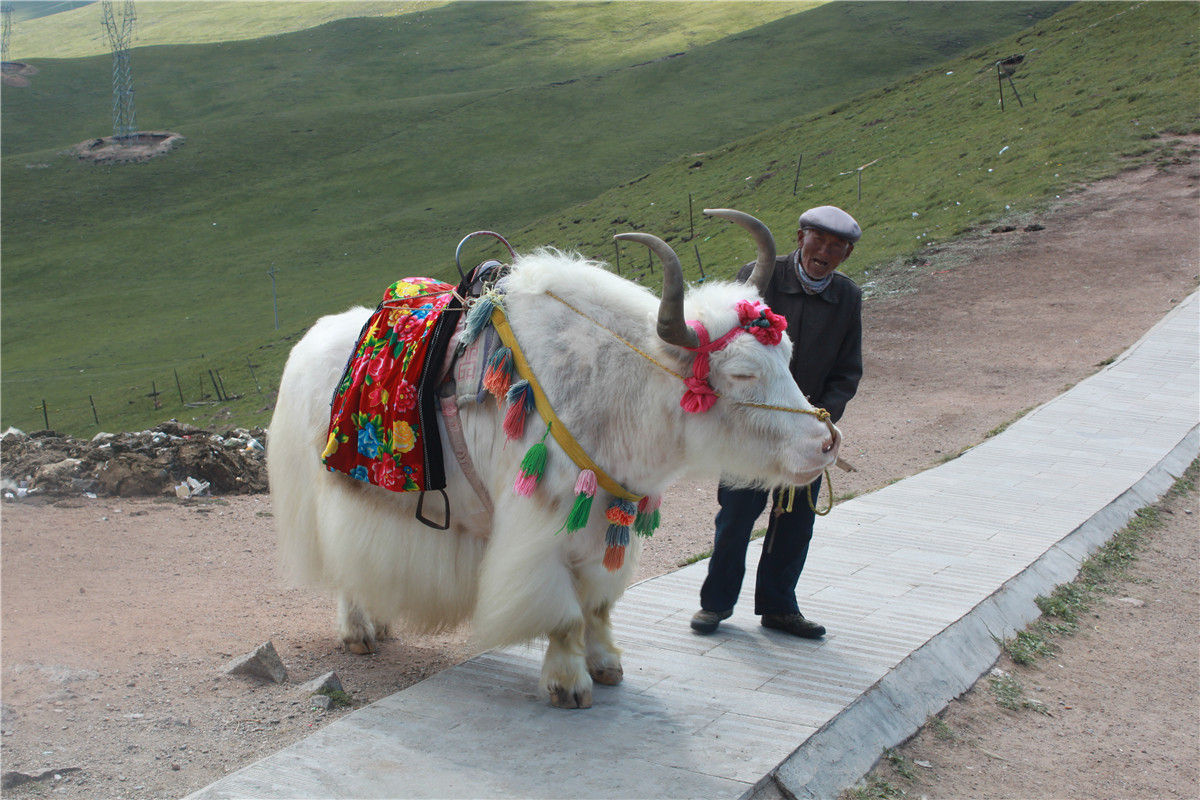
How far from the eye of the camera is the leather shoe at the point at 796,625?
4.32 m

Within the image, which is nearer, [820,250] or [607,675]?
[607,675]

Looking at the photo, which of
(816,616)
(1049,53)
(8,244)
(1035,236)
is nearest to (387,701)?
(816,616)

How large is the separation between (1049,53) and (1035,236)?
16996mm

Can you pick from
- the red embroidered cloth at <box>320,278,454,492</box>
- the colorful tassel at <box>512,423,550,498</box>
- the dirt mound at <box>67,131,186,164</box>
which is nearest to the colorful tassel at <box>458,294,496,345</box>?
the red embroidered cloth at <box>320,278,454,492</box>

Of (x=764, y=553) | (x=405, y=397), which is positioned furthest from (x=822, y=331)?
Result: (x=405, y=397)

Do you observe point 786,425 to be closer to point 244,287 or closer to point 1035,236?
point 1035,236

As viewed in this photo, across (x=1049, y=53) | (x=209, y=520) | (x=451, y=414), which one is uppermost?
(x=1049, y=53)

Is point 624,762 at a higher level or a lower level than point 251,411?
higher

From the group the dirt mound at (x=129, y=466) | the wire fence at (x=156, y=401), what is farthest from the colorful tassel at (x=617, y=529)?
the wire fence at (x=156, y=401)

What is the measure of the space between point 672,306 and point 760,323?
0.33m

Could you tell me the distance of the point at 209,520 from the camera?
6.85m

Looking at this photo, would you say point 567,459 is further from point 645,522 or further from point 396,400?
point 396,400

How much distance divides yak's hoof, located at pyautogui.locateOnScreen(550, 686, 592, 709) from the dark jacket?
144 centimetres

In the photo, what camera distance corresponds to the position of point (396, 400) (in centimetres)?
377
